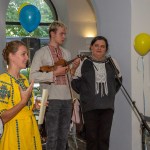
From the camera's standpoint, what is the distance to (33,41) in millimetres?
6301

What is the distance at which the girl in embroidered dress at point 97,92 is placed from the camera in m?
2.98

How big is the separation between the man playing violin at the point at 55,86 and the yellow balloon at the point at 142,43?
0.71 m

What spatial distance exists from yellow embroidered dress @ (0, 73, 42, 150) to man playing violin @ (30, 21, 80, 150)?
0.72 meters

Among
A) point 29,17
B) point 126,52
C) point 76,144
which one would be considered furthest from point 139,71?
point 76,144

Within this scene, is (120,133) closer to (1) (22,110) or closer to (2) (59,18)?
(1) (22,110)

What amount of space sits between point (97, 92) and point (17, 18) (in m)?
4.95

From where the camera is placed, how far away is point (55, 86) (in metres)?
2.86

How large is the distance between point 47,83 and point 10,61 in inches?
32.2

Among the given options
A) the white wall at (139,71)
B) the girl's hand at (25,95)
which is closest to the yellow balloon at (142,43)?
the white wall at (139,71)

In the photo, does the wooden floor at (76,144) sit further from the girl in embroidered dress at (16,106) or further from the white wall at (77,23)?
the girl in embroidered dress at (16,106)

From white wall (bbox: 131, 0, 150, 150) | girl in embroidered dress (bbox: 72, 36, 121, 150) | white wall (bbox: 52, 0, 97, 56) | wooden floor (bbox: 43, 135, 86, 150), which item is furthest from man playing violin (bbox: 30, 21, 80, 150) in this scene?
white wall (bbox: 52, 0, 97, 56)

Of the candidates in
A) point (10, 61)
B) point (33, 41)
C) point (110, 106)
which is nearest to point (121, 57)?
point (110, 106)

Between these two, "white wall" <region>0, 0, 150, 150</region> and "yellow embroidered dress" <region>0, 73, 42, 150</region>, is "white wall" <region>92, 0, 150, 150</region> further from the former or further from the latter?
"yellow embroidered dress" <region>0, 73, 42, 150</region>

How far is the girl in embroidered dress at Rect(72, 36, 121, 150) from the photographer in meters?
2.98
